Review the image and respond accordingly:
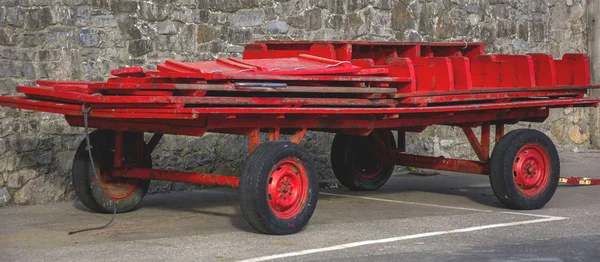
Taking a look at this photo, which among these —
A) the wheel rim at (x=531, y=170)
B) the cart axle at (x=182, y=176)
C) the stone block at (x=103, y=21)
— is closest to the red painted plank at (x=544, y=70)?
the wheel rim at (x=531, y=170)

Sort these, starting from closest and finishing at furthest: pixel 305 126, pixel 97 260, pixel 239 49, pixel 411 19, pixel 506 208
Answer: pixel 97 260, pixel 305 126, pixel 506 208, pixel 239 49, pixel 411 19

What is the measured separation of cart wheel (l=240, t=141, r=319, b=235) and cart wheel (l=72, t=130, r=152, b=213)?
171 cm

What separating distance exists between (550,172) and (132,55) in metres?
4.24

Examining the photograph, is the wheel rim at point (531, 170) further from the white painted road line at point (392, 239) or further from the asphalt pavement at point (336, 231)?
the white painted road line at point (392, 239)

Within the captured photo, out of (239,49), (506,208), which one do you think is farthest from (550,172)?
(239,49)

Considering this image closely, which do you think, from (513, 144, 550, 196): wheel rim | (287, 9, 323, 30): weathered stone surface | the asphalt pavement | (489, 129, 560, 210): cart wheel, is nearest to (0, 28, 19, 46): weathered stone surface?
the asphalt pavement

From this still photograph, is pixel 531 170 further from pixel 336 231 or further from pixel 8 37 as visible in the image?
pixel 8 37

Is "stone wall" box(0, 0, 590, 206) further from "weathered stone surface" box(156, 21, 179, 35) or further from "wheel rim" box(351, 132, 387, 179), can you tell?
"wheel rim" box(351, 132, 387, 179)

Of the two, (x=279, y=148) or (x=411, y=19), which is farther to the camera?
(x=411, y=19)

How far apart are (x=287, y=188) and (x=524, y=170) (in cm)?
271

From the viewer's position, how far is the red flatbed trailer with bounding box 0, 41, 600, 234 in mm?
8008

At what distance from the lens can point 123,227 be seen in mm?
8680

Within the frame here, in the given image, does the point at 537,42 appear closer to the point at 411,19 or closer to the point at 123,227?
the point at 411,19

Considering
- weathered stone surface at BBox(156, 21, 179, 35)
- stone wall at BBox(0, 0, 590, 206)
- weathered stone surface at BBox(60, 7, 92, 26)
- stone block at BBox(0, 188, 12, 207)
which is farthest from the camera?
weathered stone surface at BBox(156, 21, 179, 35)
